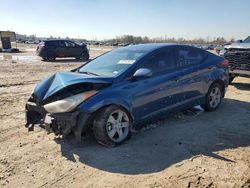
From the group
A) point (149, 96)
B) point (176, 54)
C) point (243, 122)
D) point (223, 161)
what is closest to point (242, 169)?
point (223, 161)

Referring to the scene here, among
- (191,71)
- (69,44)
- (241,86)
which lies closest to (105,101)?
(191,71)

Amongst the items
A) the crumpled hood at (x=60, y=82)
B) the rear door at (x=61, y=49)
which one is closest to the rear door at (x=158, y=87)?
the crumpled hood at (x=60, y=82)

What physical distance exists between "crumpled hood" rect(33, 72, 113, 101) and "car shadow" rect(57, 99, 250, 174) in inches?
34.4

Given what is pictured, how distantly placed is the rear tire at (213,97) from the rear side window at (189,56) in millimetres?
750

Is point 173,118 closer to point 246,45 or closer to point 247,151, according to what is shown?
point 247,151

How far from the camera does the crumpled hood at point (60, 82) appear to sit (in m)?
5.18

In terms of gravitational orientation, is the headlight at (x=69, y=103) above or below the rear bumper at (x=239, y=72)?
above

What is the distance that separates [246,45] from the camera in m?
10.8

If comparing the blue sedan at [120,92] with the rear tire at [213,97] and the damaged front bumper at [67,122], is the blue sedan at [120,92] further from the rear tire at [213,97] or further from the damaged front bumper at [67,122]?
the rear tire at [213,97]

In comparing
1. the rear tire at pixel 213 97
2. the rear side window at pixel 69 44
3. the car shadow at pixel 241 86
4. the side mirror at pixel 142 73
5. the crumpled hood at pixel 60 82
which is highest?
the side mirror at pixel 142 73

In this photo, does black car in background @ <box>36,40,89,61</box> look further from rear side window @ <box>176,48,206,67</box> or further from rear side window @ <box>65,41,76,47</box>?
rear side window @ <box>176,48,206,67</box>

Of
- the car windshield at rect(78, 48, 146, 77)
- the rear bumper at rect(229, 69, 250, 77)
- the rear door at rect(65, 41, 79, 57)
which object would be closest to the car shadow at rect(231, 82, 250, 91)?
the rear bumper at rect(229, 69, 250, 77)

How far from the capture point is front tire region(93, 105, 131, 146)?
16.5 ft

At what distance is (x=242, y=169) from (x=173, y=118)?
2.56 meters
